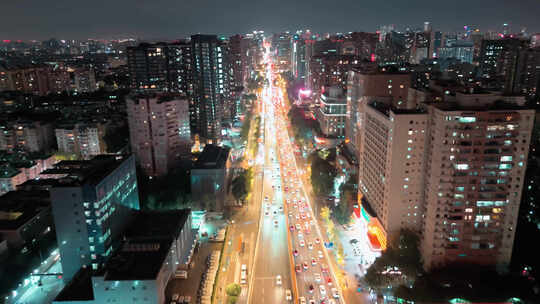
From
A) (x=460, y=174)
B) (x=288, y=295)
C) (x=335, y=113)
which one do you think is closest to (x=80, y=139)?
(x=335, y=113)

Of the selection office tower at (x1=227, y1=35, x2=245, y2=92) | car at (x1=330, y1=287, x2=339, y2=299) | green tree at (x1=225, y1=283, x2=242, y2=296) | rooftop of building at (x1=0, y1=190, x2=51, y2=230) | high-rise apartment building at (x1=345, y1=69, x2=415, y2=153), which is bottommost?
car at (x1=330, y1=287, x2=339, y2=299)

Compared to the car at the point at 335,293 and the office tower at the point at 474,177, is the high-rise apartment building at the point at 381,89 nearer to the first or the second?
the office tower at the point at 474,177

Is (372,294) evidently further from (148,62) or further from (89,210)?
(148,62)

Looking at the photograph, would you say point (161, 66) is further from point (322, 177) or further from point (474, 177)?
point (474, 177)

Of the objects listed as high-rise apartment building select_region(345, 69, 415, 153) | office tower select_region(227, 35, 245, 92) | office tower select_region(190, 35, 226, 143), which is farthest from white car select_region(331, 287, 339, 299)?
office tower select_region(227, 35, 245, 92)

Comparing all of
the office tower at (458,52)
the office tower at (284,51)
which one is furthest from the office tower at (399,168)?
the office tower at (284,51)

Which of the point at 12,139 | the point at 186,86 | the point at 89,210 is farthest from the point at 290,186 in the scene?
the point at 12,139

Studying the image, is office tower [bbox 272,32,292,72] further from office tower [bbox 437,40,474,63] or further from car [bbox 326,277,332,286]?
car [bbox 326,277,332,286]
